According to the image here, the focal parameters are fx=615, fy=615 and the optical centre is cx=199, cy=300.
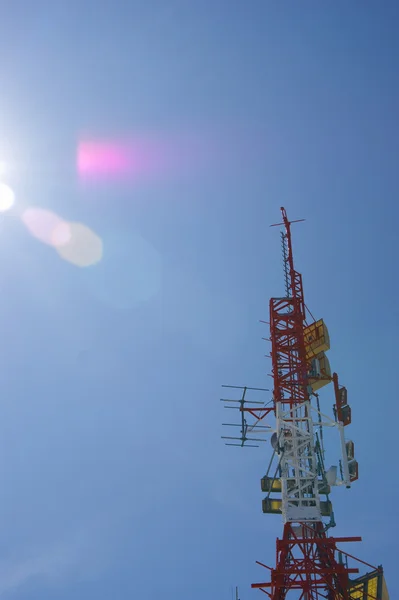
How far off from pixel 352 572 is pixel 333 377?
16.7 m

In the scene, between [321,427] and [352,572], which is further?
[321,427]

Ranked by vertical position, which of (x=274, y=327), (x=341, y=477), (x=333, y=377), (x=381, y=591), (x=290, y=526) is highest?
(x=274, y=327)

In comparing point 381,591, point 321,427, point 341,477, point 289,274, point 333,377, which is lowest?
point 381,591

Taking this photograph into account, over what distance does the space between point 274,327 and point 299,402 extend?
25.2ft

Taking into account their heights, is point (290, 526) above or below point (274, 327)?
below

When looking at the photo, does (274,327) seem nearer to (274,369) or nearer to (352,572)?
(274,369)

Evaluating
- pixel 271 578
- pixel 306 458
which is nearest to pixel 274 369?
pixel 306 458

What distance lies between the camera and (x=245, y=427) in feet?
186

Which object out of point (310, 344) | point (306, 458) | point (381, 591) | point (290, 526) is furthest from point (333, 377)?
point (381, 591)

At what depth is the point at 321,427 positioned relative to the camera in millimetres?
55469

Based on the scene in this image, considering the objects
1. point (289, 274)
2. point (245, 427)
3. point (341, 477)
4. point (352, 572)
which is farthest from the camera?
point (289, 274)

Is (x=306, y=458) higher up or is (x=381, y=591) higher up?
(x=306, y=458)

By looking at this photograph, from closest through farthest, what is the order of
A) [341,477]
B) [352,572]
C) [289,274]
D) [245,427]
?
[352,572] → [341,477] → [245,427] → [289,274]

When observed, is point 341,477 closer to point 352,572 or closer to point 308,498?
point 308,498
